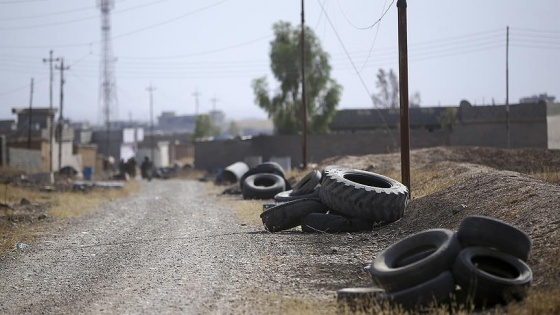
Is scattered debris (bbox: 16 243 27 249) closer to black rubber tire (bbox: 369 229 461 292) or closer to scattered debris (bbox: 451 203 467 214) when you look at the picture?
scattered debris (bbox: 451 203 467 214)

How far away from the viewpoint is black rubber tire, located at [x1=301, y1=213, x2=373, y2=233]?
52.4 ft

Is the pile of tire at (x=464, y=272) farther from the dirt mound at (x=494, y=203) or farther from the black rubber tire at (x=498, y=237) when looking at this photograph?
the dirt mound at (x=494, y=203)

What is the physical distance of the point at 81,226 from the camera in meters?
20.2

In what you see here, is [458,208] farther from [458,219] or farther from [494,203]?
[494,203]

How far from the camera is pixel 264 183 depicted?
3192 centimetres

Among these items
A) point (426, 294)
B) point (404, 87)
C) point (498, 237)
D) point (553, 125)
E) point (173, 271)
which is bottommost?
point (173, 271)

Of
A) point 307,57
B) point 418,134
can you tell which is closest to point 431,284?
point 418,134

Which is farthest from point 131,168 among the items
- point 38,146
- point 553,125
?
point 553,125

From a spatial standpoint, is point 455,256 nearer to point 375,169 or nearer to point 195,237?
point 195,237

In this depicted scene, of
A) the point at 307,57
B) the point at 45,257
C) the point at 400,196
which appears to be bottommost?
the point at 45,257

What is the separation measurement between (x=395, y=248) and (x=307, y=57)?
66.9 metres

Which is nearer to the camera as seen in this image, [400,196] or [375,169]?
[400,196]

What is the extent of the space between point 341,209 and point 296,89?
60.1 meters

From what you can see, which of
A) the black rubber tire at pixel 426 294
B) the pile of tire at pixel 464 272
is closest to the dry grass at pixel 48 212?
the pile of tire at pixel 464 272
